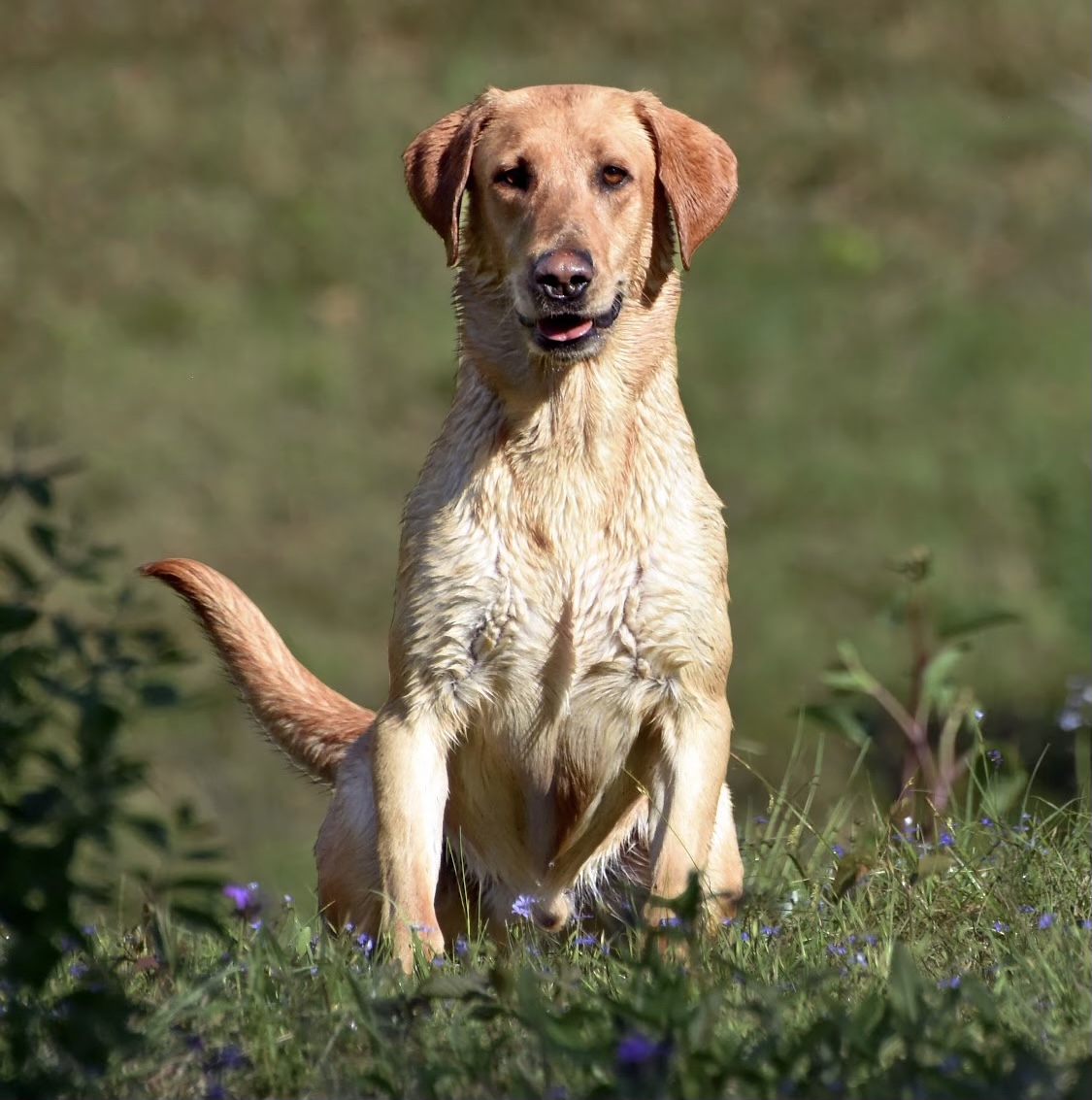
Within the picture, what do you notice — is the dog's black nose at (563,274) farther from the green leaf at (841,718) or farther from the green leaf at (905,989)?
the green leaf at (905,989)

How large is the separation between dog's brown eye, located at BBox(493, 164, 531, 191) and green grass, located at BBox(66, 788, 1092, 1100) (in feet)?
5.81

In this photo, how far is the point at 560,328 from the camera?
4.30m

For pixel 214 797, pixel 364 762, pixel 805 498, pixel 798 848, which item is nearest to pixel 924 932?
pixel 798 848

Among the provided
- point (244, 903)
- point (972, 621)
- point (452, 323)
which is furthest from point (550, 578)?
point (452, 323)

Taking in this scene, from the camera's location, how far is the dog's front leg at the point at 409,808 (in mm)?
4094

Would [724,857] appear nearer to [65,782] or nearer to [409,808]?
[409,808]

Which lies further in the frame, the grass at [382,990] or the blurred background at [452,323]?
the blurred background at [452,323]

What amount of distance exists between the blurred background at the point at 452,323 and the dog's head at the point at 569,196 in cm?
440

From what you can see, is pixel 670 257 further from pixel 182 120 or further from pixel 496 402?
pixel 182 120

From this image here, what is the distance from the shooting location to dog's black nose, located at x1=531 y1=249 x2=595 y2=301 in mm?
4176

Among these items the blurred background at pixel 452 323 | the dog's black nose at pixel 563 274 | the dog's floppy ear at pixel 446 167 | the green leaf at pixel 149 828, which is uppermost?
the dog's floppy ear at pixel 446 167

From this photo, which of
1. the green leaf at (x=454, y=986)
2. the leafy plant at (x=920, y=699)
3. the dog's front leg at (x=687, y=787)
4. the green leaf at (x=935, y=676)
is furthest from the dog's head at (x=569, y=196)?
the green leaf at (x=454, y=986)

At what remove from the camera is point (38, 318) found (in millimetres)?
11164

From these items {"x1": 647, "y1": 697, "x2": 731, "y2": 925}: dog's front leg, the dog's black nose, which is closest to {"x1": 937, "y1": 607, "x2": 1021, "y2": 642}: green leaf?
{"x1": 647, "y1": 697, "x2": 731, "y2": 925}: dog's front leg
